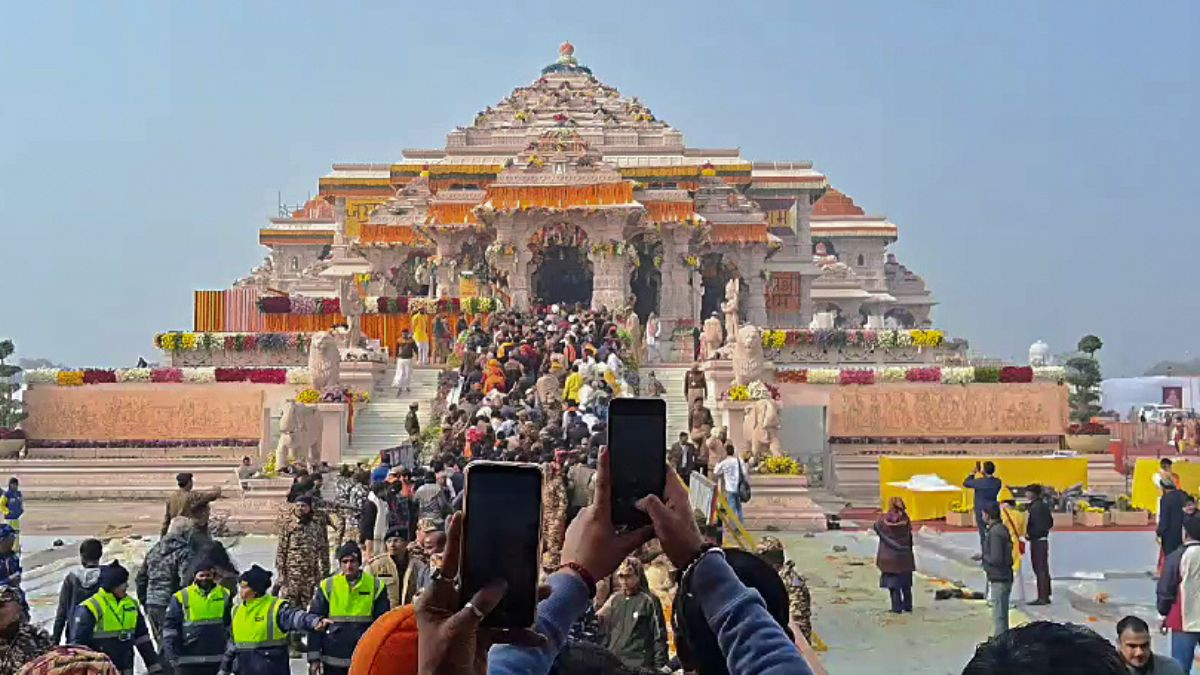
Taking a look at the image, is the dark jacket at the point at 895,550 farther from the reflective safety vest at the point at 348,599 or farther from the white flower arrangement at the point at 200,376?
the white flower arrangement at the point at 200,376

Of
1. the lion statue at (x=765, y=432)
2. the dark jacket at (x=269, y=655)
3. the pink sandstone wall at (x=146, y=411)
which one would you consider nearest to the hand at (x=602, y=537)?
the dark jacket at (x=269, y=655)

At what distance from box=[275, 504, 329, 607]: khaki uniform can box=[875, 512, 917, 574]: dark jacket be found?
570cm

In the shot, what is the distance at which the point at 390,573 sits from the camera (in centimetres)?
802

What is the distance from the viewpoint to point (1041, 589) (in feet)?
41.6

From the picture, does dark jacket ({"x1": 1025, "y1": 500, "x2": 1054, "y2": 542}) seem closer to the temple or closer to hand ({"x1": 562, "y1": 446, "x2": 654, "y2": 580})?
hand ({"x1": 562, "y1": 446, "x2": 654, "y2": 580})

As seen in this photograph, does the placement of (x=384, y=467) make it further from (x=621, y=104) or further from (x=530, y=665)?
(x=621, y=104)

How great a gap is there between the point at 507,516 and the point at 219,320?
40.5 meters

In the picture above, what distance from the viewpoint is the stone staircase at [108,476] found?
24.5m

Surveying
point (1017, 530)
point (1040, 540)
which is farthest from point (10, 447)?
point (1040, 540)

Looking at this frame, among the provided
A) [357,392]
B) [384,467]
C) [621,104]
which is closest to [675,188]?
[621,104]

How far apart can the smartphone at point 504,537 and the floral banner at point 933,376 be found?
88.2ft

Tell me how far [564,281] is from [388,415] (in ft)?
64.7

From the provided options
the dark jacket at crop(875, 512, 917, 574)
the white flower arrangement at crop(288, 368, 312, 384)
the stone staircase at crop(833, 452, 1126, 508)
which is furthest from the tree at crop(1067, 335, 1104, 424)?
the dark jacket at crop(875, 512, 917, 574)

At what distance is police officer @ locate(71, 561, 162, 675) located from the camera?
694 cm
